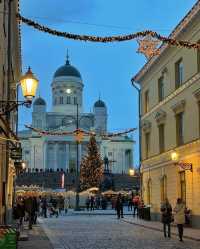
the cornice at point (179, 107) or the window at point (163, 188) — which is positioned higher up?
the cornice at point (179, 107)

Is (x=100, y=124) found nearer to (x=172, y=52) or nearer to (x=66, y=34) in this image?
(x=172, y=52)

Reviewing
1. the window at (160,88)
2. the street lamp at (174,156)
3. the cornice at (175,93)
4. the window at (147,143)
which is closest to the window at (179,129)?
the street lamp at (174,156)

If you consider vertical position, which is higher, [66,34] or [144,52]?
[144,52]

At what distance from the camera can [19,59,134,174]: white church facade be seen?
125125 millimetres

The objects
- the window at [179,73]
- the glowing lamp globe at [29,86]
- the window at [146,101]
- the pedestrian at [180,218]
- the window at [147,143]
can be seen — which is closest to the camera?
the glowing lamp globe at [29,86]

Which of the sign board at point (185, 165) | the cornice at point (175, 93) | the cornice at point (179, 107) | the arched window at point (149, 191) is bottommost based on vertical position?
the arched window at point (149, 191)

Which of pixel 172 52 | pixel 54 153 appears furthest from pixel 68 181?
pixel 172 52

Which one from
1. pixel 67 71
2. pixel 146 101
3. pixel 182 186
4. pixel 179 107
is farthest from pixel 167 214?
pixel 67 71

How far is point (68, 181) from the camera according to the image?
95250mm

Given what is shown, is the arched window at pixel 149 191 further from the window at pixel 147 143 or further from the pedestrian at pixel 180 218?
the pedestrian at pixel 180 218

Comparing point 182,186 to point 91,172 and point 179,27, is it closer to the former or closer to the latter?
point 179,27

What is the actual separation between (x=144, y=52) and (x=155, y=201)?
1002 cm

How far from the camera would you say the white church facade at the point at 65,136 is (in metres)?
125

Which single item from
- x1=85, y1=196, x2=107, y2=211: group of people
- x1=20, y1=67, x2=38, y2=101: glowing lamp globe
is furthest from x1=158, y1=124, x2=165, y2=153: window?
x1=85, y1=196, x2=107, y2=211: group of people
